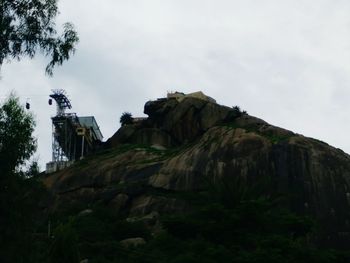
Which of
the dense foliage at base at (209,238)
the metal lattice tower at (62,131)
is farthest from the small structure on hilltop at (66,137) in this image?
the dense foliage at base at (209,238)

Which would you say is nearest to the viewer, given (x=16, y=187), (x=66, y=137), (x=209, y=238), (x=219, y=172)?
(x=16, y=187)

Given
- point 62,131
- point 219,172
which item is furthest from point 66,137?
point 219,172

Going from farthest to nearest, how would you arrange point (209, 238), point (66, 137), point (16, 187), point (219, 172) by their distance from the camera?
point (66, 137) → point (219, 172) → point (209, 238) → point (16, 187)

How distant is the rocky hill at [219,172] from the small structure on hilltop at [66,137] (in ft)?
35.6

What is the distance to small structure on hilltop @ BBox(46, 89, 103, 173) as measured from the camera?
259ft

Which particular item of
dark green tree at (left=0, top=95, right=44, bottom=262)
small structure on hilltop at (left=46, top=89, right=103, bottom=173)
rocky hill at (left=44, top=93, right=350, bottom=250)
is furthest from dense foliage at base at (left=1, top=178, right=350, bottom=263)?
small structure on hilltop at (left=46, top=89, right=103, bottom=173)

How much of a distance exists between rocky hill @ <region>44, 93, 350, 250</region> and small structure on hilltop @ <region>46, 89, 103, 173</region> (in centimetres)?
1084

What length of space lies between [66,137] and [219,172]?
26.2m

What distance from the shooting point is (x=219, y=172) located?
57531 millimetres

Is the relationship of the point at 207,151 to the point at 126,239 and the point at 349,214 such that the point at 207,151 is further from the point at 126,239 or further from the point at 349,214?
the point at 126,239

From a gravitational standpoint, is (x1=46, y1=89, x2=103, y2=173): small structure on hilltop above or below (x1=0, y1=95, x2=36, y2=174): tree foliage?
above

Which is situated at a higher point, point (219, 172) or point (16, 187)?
point (219, 172)

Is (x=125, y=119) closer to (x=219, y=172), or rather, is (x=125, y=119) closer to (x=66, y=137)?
(x=66, y=137)

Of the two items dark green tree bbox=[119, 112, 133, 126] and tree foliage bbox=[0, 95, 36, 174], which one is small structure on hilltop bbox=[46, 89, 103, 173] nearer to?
dark green tree bbox=[119, 112, 133, 126]
